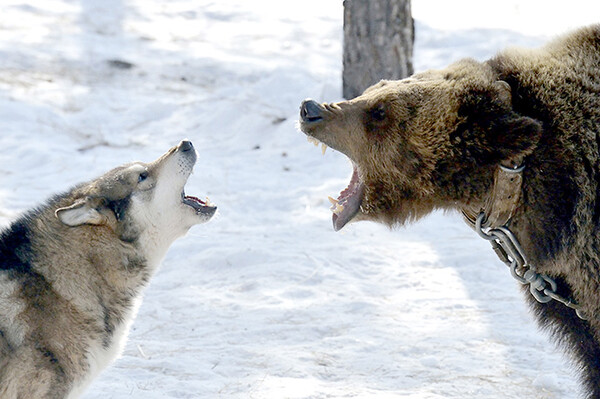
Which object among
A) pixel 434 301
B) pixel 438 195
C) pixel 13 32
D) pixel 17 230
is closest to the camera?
pixel 438 195

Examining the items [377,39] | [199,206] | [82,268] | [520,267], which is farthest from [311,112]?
[377,39]

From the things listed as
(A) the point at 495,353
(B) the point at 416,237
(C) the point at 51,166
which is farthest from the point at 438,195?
(C) the point at 51,166

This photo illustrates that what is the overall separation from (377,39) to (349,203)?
533 cm

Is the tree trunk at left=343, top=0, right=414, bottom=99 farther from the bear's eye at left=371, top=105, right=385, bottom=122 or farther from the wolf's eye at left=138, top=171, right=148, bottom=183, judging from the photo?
the bear's eye at left=371, top=105, right=385, bottom=122

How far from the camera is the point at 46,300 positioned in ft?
13.2

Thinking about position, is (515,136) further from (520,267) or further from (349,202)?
(349,202)

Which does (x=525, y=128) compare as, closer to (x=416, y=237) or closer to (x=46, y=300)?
(x=46, y=300)

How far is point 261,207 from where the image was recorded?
24.7 ft

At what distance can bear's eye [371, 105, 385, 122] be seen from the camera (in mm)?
3469

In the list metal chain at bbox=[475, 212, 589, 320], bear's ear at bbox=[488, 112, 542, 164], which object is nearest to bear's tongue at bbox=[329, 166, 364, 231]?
metal chain at bbox=[475, 212, 589, 320]

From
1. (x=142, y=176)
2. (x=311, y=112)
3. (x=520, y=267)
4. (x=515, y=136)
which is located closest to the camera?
(x=515, y=136)

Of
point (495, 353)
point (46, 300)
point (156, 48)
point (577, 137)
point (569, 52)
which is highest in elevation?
point (569, 52)

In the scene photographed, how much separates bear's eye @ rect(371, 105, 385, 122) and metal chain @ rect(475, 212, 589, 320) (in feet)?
1.92

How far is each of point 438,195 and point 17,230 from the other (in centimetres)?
225
